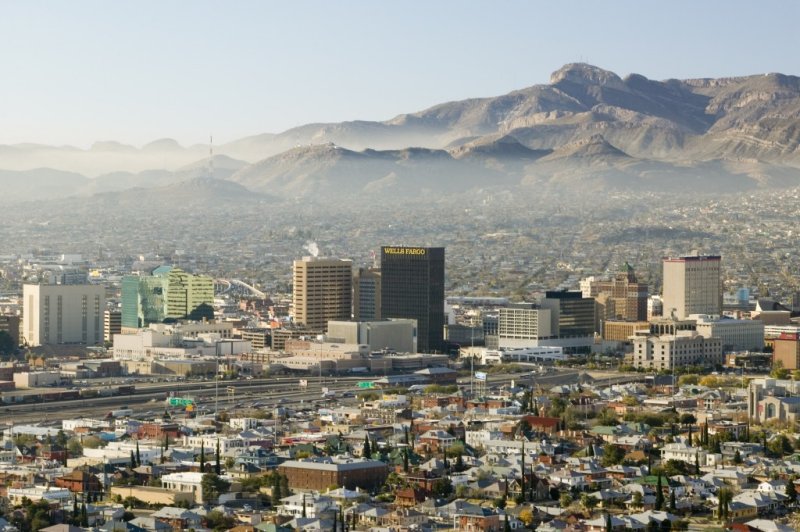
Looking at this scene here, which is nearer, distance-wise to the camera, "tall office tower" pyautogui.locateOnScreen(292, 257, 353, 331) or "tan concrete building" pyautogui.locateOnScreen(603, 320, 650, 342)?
"tan concrete building" pyautogui.locateOnScreen(603, 320, 650, 342)

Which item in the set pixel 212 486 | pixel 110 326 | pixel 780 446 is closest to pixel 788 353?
pixel 780 446

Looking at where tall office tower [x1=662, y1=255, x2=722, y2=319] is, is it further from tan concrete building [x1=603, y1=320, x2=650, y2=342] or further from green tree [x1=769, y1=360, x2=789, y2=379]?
green tree [x1=769, y1=360, x2=789, y2=379]

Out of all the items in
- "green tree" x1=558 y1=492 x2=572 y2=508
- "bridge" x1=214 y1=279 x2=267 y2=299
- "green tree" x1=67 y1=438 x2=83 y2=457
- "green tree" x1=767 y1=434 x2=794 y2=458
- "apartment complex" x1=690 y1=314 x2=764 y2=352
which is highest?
"bridge" x1=214 y1=279 x2=267 y2=299

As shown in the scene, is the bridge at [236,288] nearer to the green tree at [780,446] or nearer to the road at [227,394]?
the road at [227,394]

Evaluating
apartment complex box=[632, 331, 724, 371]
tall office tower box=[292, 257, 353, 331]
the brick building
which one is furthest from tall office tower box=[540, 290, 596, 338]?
the brick building

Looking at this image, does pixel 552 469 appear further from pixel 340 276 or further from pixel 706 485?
pixel 340 276

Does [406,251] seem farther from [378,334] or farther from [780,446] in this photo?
[780,446]

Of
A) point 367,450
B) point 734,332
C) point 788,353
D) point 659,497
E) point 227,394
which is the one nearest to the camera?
point 659,497
